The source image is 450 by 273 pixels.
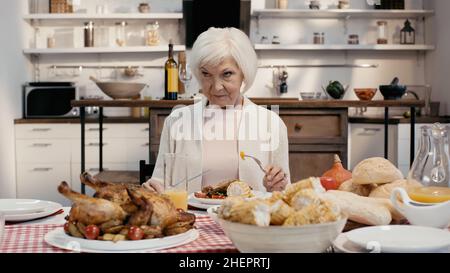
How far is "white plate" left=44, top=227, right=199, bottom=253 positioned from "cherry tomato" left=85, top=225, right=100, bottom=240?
1cm

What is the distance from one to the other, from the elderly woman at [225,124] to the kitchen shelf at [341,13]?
280 cm

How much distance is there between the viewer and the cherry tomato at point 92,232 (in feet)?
3.07

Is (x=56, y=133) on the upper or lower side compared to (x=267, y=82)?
lower

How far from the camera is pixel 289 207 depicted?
858mm

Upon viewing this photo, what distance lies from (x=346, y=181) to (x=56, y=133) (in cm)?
372

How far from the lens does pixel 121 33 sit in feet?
16.7

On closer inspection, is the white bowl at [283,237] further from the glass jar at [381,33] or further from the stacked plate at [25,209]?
the glass jar at [381,33]

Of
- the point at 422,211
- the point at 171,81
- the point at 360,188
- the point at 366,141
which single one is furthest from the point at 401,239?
the point at 366,141

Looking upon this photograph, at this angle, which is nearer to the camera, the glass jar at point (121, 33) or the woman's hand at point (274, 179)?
the woman's hand at point (274, 179)

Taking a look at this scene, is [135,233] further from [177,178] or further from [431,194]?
[431,194]

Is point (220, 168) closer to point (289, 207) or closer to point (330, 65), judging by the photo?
point (289, 207)

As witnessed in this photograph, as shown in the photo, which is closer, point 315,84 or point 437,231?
point 437,231

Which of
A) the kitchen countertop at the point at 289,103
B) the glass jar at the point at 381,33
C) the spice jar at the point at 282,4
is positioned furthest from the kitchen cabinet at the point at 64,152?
the glass jar at the point at 381,33
